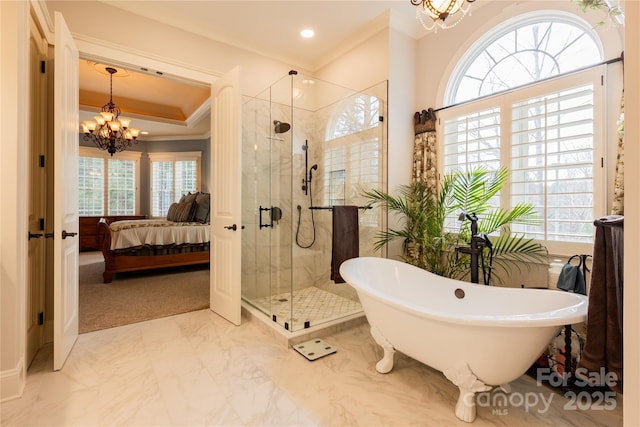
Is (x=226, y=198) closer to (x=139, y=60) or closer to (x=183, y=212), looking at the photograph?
(x=139, y=60)

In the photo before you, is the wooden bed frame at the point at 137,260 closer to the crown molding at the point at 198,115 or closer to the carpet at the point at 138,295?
the carpet at the point at 138,295

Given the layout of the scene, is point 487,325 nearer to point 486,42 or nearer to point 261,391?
point 261,391

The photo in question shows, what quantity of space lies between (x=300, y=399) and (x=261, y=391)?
0.25m

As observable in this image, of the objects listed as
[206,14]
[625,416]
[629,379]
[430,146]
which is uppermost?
[206,14]

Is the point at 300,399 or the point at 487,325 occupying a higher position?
the point at 487,325

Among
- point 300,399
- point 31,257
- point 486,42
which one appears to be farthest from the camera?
point 486,42

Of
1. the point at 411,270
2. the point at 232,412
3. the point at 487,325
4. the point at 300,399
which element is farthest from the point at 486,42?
the point at 232,412

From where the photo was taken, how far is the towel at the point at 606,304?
53.8 inches

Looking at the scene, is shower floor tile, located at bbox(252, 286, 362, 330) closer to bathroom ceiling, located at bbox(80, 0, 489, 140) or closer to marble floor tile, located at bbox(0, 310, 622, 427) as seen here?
marble floor tile, located at bbox(0, 310, 622, 427)

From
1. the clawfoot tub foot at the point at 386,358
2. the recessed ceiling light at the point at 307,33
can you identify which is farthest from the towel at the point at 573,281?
the recessed ceiling light at the point at 307,33

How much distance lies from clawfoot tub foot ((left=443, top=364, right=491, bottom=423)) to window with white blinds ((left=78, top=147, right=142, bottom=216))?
7.96 metres

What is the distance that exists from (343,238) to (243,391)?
150 centimetres

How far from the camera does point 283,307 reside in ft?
9.54

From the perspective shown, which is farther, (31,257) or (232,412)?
(31,257)
